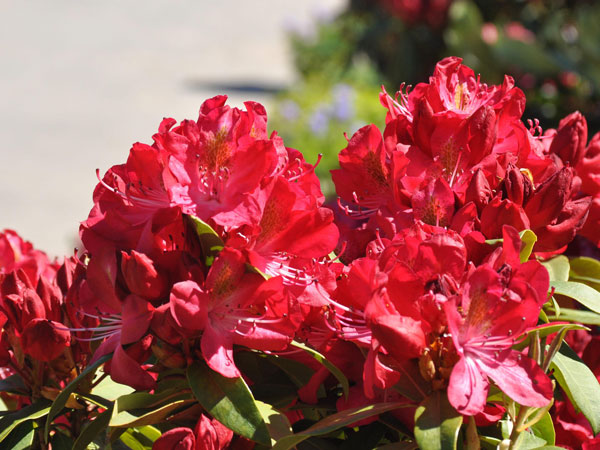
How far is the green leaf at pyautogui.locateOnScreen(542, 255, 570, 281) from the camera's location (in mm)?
1069

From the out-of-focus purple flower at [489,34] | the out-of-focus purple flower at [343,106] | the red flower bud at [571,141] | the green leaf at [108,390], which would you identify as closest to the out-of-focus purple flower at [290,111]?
the out-of-focus purple flower at [343,106]

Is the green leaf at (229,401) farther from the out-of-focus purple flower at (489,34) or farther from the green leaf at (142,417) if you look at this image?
the out-of-focus purple flower at (489,34)

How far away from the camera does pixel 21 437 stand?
3.37 feet

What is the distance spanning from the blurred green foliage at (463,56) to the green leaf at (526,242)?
10.5ft

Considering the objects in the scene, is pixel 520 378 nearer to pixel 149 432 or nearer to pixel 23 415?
pixel 149 432

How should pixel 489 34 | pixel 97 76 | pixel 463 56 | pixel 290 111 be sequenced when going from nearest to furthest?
pixel 463 56 → pixel 489 34 → pixel 290 111 → pixel 97 76

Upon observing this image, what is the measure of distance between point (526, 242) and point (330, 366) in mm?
242

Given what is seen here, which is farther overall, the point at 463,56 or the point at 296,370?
the point at 463,56

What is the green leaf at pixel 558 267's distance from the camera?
1069 mm

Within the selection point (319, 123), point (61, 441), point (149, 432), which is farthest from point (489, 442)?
point (319, 123)

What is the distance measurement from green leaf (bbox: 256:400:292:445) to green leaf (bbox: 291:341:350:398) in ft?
0.22

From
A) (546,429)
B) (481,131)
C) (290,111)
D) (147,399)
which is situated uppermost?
(290,111)

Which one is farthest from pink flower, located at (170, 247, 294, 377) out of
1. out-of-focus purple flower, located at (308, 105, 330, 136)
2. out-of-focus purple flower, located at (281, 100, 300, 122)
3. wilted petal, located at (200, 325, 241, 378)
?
out-of-focus purple flower, located at (281, 100, 300, 122)

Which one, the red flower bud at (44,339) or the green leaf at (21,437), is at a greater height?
the red flower bud at (44,339)
